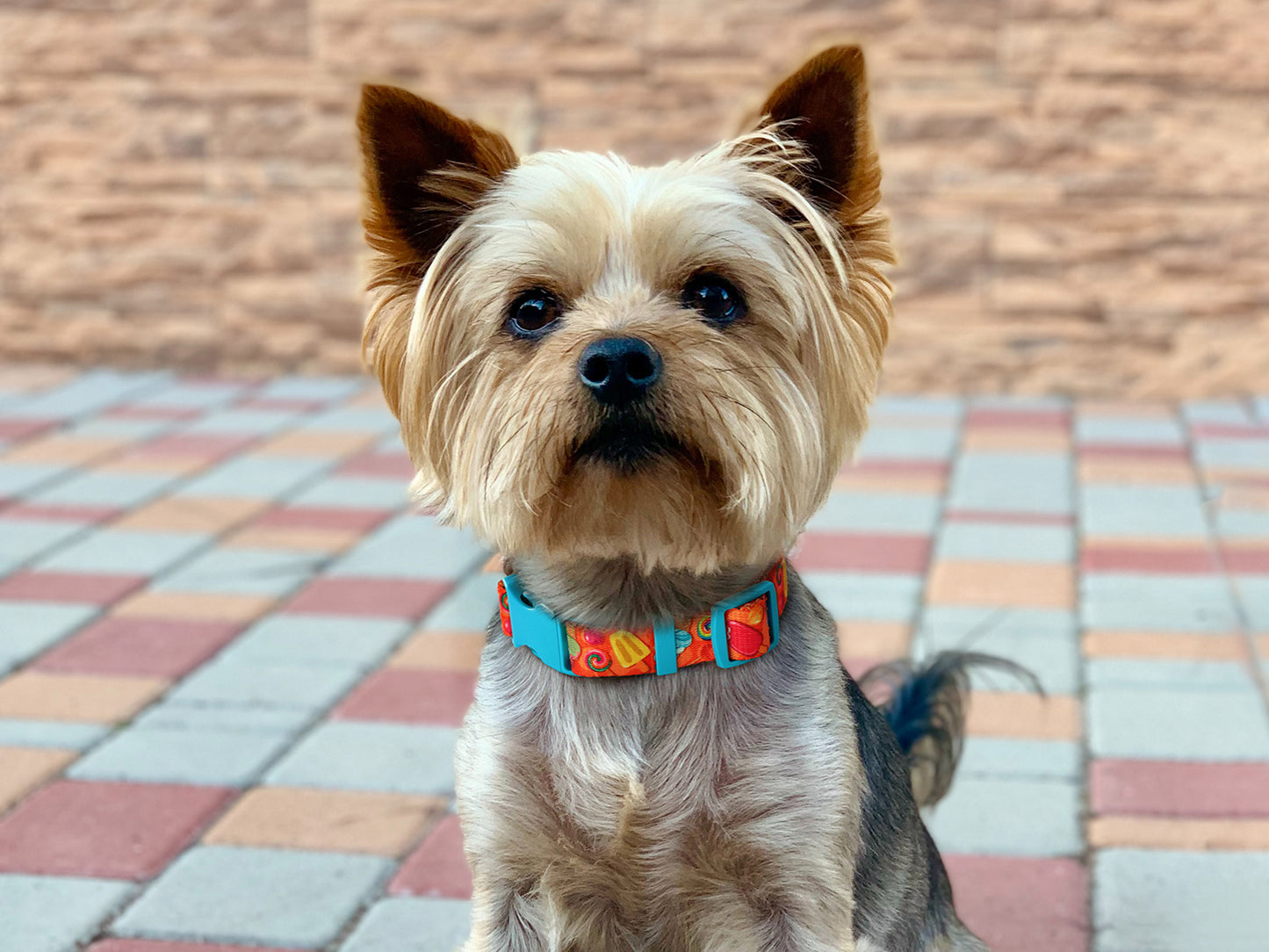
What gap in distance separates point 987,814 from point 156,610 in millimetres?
2305

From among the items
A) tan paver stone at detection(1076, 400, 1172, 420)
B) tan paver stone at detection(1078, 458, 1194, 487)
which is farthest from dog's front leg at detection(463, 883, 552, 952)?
tan paver stone at detection(1076, 400, 1172, 420)

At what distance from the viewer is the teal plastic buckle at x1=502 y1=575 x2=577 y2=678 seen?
2.18 metres

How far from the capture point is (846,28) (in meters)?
6.63

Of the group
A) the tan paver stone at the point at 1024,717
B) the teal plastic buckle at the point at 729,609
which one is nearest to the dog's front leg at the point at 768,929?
the teal plastic buckle at the point at 729,609

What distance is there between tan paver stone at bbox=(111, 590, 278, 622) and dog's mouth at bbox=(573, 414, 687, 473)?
252 centimetres

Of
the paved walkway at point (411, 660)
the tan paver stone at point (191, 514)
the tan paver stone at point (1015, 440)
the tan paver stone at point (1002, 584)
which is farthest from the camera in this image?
the tan paver stone at point (1015, 440)

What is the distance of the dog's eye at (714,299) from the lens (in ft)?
7.04

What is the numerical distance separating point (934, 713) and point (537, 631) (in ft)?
2.65

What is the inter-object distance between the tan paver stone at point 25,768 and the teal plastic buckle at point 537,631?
1.56m

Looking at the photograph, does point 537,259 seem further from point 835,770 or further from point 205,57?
point 205,57

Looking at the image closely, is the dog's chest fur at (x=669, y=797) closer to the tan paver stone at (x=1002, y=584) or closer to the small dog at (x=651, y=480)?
the small dog at (x=651, y=480)

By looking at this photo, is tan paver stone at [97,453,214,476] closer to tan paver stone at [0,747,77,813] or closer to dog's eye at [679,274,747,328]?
tan paver stone at [0,747,77,813]

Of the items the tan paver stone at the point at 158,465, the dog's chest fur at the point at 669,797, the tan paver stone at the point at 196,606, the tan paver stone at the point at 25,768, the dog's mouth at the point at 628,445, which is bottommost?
the tan paver stone at the point at 158,465

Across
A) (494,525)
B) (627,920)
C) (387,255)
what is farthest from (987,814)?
(387,255)
